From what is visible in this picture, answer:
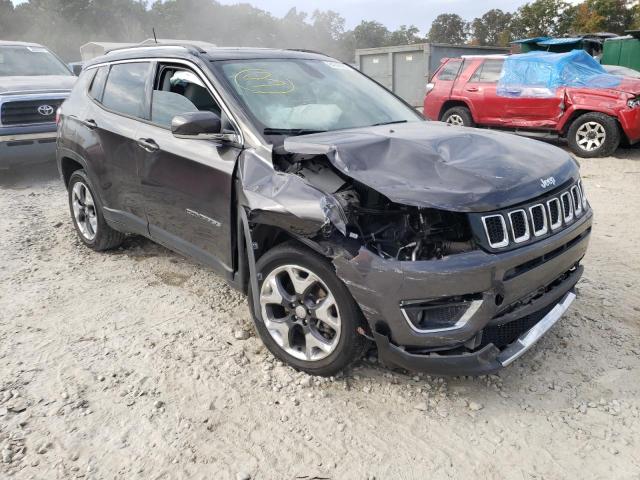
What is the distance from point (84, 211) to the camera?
501 cm

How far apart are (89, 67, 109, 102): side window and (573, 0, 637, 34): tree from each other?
43.2 m

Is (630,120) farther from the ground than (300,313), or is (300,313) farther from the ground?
(630,120)

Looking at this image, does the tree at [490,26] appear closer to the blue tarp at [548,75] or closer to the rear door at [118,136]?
the blue tarp at [548,75]

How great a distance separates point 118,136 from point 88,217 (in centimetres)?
122

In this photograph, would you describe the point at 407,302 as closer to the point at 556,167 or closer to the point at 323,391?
→ the point at 323,391

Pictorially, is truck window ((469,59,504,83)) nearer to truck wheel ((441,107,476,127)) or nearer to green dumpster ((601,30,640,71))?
truck wheel ((441,107,476,127))

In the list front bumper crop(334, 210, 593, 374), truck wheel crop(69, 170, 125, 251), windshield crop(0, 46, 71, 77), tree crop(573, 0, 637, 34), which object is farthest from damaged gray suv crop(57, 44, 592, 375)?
tree crop(573, 0, 637, 34)

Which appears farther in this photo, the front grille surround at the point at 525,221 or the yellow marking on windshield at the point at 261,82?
the yellow marking on windshield at the point at 261,82

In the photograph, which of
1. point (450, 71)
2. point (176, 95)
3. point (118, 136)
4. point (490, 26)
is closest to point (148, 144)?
point (176, 95)

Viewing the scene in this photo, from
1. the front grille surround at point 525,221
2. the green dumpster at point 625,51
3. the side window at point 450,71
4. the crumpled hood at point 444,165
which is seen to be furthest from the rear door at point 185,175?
the green dumpster at point 625,51

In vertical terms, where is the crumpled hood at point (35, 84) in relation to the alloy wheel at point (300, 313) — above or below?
above

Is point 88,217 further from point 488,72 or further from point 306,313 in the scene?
point 488,72

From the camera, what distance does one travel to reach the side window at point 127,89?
3961 mm

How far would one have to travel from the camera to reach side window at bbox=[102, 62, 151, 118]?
396 cm
